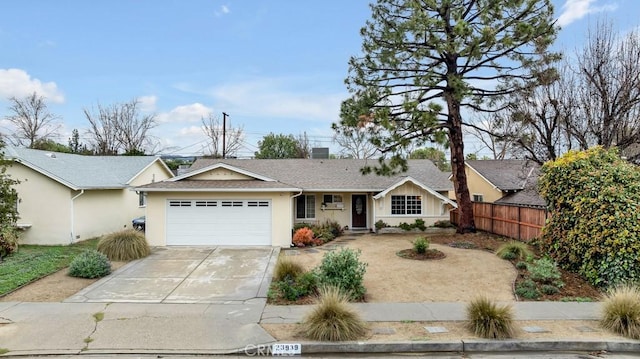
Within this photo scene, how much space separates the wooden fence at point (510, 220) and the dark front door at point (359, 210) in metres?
5.82

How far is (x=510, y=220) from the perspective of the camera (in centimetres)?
1597

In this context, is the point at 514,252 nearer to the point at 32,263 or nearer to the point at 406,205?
the point at 406,205

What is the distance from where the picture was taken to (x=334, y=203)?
20.5 m

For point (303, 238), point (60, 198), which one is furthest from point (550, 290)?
point (60, 198)

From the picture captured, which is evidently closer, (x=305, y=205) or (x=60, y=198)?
(x=60, y=198)

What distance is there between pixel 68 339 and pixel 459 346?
6.39 metres

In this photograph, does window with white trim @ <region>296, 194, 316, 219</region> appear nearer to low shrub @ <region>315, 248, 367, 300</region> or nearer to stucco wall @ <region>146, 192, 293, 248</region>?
stucco wall @ <region>146, 192, 293, 248</region>

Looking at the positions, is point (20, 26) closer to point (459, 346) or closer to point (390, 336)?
point (390, 336)

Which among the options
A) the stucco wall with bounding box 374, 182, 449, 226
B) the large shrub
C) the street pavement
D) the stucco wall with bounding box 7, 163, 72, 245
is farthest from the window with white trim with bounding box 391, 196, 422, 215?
the stucco wall with bounding box 7, 163, 72, 245

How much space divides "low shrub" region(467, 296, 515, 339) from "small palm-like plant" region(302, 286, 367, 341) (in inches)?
73.7

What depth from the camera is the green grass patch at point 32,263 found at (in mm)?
9688

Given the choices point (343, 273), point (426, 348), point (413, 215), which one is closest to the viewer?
point (426, 348)

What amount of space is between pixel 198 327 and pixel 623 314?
750 cm

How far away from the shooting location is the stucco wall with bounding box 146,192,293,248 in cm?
1533
